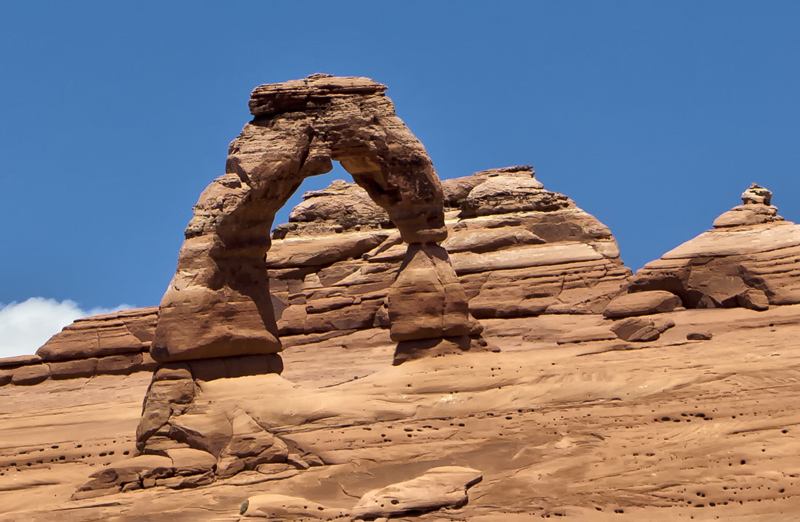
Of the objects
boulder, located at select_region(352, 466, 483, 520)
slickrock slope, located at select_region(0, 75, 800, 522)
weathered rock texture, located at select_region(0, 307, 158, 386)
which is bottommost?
boulder, located at select_region(352, 466, 483, 520)

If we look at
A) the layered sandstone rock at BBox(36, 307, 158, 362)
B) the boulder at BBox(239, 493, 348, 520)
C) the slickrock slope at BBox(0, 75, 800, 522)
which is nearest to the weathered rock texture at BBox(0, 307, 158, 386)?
the layered sandstone rock at BBox(36, 307, 158, 362)

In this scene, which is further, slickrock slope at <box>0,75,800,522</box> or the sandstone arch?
the sandstone arch

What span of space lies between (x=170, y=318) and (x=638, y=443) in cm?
760

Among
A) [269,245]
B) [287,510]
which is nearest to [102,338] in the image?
[269,245]

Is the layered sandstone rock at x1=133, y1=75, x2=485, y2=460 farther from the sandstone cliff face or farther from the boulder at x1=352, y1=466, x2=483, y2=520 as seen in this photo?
the sandstone cliff face

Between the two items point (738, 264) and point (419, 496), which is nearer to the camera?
point (419, 496)

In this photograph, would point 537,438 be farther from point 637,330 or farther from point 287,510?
point 637,330

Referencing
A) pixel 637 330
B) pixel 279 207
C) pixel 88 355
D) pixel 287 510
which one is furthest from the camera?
pixel 88 355

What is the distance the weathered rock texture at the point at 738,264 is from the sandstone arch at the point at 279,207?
15.0 ft

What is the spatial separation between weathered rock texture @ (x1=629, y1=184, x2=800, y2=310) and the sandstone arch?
4585 millimetres

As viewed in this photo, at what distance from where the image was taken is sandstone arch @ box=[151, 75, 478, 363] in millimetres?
20812

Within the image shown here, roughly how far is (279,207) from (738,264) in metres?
8.46

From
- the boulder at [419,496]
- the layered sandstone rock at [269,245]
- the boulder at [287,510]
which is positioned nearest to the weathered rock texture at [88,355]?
the layered sandstone rock at [269,245]

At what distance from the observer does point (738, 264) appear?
23609 millimetres
